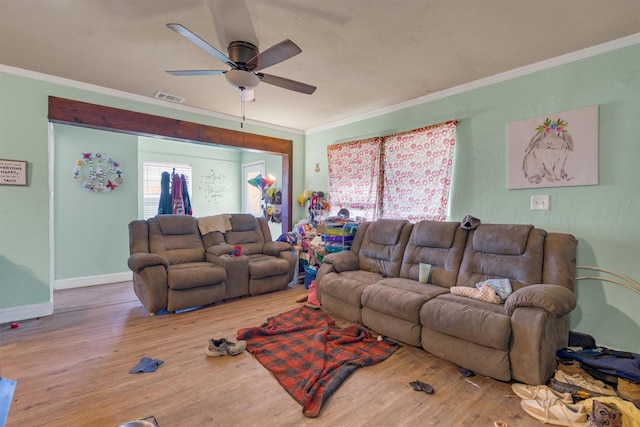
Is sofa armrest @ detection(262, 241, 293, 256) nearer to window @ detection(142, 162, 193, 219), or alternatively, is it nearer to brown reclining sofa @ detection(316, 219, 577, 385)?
brown reclining sofa @ detection(316, 219, 577, 385)

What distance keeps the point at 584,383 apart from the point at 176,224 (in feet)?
14.1

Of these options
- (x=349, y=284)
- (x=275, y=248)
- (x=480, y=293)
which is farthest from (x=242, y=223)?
(x=480, y=293)

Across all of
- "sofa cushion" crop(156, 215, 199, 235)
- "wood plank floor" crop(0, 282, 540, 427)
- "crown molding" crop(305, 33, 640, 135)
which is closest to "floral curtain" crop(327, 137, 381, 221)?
"crown molding" crop(305, 33, 640, 135)

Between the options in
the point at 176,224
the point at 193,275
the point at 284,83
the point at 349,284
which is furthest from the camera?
the point at 176,224

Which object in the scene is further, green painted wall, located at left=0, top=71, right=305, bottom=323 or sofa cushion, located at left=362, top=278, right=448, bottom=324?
green painted wall, located at left=0, top=71, right=305, bottom=323

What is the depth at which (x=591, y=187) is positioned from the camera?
2537mm

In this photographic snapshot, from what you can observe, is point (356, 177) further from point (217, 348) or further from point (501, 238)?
point (217, 348)

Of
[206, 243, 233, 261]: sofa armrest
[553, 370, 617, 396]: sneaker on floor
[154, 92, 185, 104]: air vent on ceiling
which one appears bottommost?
[553, 370, 617, 396]: sneaker on floor

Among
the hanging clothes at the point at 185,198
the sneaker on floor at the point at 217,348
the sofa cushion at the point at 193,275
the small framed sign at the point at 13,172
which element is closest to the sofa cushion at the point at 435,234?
the sneaker on floor at the point at 217,348

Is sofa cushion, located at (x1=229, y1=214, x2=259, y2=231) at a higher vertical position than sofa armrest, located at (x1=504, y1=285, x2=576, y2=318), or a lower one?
higher

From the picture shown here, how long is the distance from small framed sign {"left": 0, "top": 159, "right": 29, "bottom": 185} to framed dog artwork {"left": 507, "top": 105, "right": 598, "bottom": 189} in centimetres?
493

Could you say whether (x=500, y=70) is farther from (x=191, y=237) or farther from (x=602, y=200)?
(x=191, y=237)

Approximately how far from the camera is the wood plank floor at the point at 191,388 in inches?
67.5

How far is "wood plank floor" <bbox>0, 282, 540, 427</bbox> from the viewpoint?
1715mm
